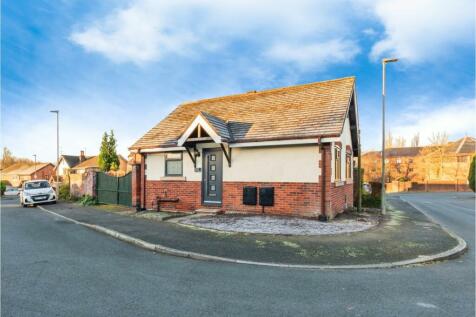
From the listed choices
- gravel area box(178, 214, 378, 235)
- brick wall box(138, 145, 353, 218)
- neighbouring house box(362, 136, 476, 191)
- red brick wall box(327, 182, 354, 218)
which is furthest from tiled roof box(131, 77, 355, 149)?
neighbouring house box(362, 136, 476, 191)

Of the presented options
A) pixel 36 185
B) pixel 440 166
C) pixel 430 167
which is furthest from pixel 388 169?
pixel 36 185

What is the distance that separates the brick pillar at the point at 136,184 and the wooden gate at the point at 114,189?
1.03m

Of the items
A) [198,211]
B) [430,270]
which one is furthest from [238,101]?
[430,270]

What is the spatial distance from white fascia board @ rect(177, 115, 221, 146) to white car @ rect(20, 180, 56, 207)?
478 inches

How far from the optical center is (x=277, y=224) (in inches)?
371

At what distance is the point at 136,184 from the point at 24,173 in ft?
236

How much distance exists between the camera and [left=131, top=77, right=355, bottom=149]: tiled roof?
35.8 feet

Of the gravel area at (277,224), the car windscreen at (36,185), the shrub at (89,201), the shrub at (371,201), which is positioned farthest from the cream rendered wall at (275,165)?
the car windscreen at (36,185)

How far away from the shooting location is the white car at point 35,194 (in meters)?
17.9

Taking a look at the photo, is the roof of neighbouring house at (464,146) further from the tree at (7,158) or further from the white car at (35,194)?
the tree at (7,158)

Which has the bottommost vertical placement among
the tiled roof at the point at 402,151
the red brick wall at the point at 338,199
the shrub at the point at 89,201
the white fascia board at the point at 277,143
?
the shrub at the point at 89,201

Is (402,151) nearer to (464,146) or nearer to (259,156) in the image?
(464,146)

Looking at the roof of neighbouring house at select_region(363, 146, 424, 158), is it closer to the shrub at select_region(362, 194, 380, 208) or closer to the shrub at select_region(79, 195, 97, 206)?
the shrub at select_region(362, 194, 380, 208)

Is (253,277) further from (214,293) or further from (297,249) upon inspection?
(297,249)
